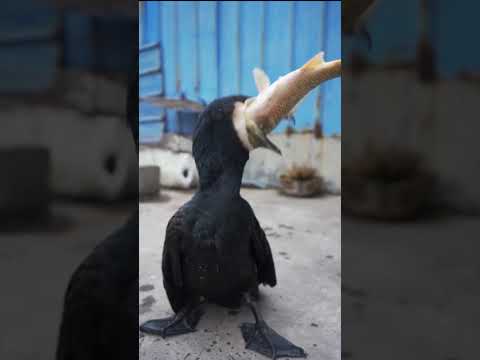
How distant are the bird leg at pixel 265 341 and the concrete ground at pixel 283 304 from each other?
0.03 m

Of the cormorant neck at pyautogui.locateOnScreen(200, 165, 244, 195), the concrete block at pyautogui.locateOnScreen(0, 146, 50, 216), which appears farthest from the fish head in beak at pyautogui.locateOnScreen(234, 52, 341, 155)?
the concrete block at pyautogui.locateOnScreen(0, 146, 50, 216)

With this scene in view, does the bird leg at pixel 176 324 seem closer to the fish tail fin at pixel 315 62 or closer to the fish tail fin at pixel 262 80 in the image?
the fish tail fin at pixel 262 80

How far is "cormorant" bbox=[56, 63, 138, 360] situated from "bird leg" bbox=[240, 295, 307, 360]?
0.88 m

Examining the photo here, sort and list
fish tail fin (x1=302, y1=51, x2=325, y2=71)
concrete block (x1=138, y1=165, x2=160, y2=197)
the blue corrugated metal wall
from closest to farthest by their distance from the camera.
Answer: fish tail fin (x1=302, y1=51, x2=325, y2=71), concrete block (x1=138, y1=165, x2=160, y2=197), the blue corrugated metal wall

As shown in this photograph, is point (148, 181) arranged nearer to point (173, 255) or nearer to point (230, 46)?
point (230, 46)

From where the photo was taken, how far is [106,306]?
22.6 inches

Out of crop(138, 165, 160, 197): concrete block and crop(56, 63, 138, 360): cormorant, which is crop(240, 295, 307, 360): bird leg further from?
crop(138, 165, 160, 197): concrete block

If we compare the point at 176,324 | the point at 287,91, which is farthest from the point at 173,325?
the point at 287,91

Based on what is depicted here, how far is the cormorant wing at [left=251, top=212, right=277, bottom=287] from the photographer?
1480mm

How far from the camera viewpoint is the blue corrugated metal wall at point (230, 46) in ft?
16.7

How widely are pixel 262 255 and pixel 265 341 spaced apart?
358mm

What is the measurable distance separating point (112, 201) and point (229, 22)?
5552 millimetres

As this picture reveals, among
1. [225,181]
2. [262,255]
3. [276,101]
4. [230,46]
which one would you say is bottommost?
[262,255]

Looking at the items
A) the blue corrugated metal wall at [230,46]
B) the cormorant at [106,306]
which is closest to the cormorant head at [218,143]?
the cormorant at [106,306]
